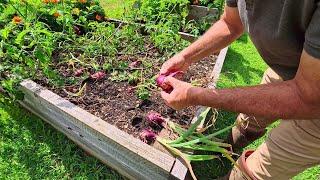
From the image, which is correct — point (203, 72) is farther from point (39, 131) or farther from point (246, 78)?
point (39, 131)

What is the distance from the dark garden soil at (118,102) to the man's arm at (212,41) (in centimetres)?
70

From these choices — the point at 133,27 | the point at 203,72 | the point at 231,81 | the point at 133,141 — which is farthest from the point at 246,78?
the point at 133,141

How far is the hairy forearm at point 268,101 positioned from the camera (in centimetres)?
157

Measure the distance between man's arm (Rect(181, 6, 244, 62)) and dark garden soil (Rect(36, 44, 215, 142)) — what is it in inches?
29.7

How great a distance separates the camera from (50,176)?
9.37ft

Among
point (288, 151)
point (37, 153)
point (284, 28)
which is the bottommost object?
point (37, 153)

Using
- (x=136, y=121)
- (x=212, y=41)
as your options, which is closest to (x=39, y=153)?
(x=136, y=121)

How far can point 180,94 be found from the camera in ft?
6.53

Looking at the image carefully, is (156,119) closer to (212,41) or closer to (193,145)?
(193,145)

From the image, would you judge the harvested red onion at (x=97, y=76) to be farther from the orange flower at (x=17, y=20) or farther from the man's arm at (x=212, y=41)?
the man's arm at (x=212, y=41)

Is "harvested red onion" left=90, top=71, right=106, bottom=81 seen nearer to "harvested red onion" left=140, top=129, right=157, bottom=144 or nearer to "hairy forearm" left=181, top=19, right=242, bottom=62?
"harvested red onion" left=140, top=129, right=157, bottom=144

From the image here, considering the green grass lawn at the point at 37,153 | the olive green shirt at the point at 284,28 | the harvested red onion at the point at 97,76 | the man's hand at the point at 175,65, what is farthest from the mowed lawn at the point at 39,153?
the olive green shirt at the point at 284,28

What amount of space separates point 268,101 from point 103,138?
1.33 meters

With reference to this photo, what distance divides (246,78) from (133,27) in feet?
4.32
